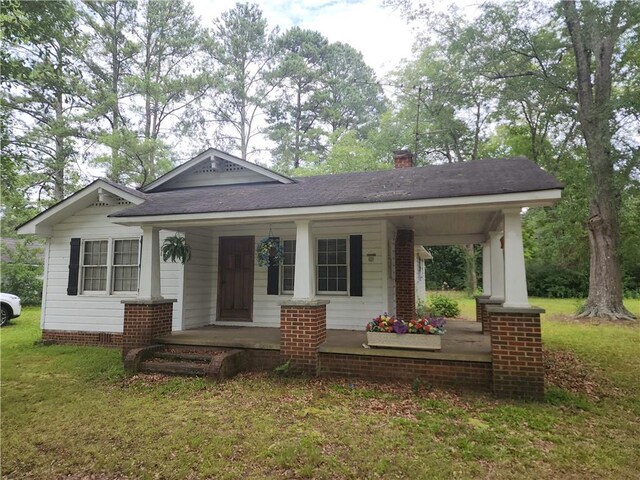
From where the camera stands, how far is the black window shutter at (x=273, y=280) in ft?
27.1

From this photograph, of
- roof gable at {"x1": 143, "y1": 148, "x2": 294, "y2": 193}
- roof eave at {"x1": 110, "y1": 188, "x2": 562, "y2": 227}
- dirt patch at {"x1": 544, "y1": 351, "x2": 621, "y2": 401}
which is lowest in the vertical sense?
dirt patch at {"x1": 544, "y1": 351, "x2": 621, "y2": 401}

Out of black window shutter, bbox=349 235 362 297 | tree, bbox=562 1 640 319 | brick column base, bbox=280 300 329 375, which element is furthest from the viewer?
tree, bbox=562 1 640 319

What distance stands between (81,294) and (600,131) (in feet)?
46.5

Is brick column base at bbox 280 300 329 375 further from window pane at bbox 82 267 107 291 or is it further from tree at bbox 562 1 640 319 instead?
tree at bbox 562 1 640 319

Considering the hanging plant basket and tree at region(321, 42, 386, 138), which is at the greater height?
tree at region(321, 42, 386, 138)

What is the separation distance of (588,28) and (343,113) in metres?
16.5

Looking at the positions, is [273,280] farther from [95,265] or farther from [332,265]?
[95,265]

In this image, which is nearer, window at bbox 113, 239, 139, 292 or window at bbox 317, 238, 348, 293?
window at bbox 317, 238, 348, 293

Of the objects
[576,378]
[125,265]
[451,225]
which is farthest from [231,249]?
[576,378]

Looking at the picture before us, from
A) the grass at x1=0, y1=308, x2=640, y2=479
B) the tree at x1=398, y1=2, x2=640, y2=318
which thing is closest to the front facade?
the grass at x1=0, y1=308, x2=640, y2=479

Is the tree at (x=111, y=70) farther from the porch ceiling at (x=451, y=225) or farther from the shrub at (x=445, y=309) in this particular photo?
the shrub at (x=445, y=309)

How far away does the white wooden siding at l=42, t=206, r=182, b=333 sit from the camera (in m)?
8.40

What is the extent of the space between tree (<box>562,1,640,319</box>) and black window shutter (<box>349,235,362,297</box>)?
810cm

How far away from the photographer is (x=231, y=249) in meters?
8.74
